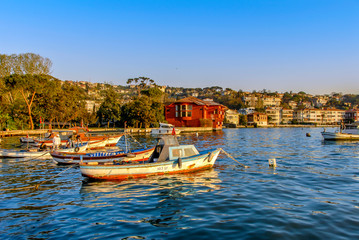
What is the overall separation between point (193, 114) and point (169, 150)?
248 feet

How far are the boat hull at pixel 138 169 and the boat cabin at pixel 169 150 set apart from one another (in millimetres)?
580

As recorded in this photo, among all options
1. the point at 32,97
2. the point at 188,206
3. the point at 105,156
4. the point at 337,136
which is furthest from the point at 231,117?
the point at 188,206

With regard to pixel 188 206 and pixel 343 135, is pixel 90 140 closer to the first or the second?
pixel 188 206

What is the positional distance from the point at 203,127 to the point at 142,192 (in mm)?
74727

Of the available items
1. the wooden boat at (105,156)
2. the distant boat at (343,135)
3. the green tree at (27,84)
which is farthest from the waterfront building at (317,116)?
the wooden boat at (105,156)

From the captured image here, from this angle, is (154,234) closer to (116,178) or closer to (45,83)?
(116,178)

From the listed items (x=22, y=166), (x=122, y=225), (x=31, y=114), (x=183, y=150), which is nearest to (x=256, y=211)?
(x=122, y=225)

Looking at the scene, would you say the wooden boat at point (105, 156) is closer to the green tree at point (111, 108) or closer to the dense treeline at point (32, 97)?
the dense treeline at point (32, 97)

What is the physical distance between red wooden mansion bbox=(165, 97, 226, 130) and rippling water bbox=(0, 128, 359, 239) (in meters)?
72.9

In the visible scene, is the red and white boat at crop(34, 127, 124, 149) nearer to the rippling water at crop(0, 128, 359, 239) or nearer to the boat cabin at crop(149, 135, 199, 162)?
the rippling water at crop(0, 128, 359, 239)

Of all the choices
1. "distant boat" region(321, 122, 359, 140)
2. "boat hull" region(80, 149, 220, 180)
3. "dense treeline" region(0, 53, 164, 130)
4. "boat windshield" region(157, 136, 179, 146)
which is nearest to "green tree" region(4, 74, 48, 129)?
"dense treeline" region(0, 53, 164, 130)

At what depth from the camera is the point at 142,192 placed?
14.3 meters

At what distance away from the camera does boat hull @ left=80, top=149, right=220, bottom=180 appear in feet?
53.6

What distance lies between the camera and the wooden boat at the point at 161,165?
1642cm
